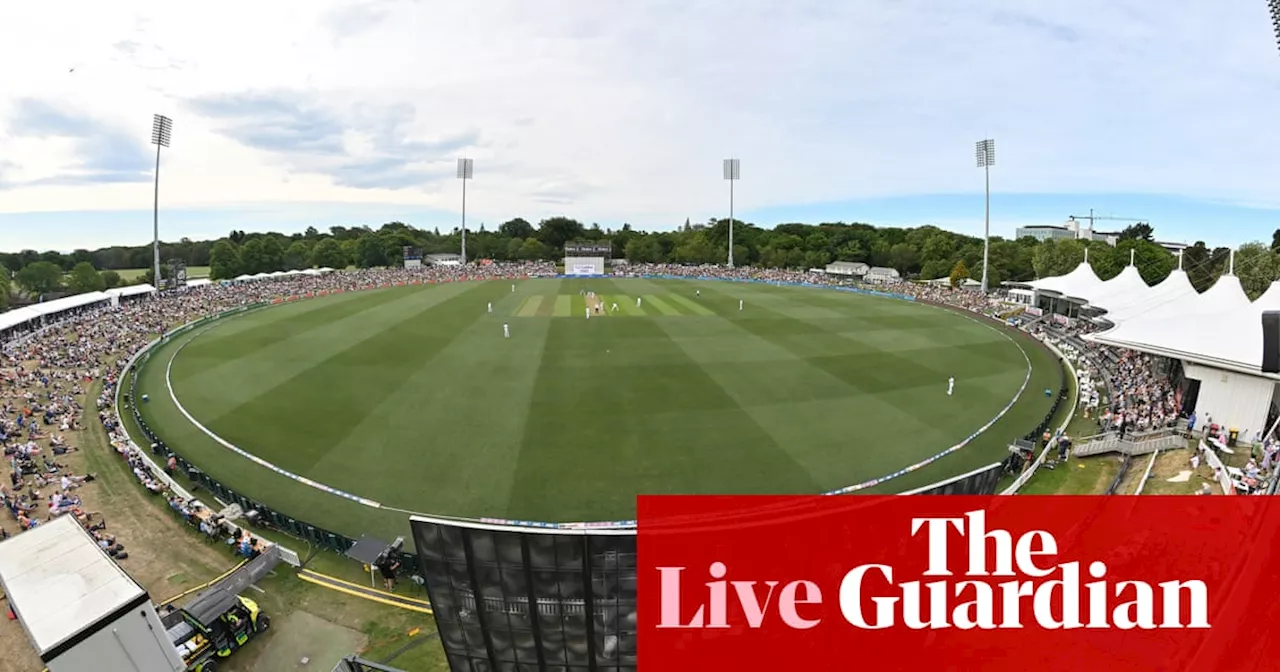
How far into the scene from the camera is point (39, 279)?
69625mm

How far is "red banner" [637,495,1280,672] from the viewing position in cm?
750

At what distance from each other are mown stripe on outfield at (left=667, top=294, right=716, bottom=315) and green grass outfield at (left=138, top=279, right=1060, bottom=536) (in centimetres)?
392

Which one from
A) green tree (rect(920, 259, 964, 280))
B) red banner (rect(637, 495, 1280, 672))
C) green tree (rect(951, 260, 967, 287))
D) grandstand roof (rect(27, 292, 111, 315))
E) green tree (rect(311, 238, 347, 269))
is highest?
green tree (rect(311, 238, 347, 269))

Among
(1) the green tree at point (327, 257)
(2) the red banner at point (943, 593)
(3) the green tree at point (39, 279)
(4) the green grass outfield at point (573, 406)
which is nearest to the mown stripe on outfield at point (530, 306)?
(4) the green grass outfield at point (573, 406)

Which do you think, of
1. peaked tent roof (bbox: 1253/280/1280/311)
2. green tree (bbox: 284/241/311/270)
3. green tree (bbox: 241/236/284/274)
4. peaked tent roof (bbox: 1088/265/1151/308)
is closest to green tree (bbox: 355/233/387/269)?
green tree (bbox: 284/241/311/270)

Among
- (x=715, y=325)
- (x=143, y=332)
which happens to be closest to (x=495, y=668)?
(x=715, y=325)

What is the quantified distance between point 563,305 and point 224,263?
68731 millimetres

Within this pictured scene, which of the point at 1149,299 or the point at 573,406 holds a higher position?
the point at 1149,299

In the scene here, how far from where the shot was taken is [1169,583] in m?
10.6

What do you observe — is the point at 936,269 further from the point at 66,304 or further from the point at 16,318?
the point at 16,318

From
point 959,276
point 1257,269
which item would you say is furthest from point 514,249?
point 1257,269

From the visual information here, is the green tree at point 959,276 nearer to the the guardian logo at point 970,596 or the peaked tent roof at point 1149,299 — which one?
the peaked tent roof at point 1149,299

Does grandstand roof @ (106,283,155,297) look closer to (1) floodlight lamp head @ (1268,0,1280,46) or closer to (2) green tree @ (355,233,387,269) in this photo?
(2) green tree @ (355,233,387,269)

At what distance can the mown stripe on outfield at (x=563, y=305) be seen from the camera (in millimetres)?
45031
